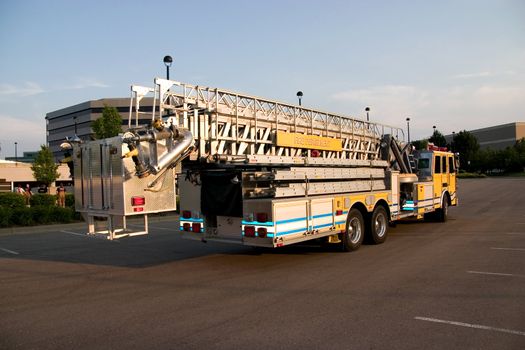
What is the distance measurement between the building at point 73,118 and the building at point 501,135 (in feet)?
268

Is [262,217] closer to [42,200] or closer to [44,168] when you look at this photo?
[42,200]

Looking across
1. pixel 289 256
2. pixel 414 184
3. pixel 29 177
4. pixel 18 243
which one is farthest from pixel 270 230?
pixel 29 177

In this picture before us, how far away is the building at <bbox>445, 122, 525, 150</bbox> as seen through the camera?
356ft

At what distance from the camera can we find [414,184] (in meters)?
12.9

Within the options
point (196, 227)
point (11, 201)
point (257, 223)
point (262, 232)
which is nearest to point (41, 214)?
point (11, 201)

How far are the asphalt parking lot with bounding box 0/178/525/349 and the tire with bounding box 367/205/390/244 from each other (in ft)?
0.97

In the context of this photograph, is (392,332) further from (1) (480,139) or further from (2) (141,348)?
(1) (480,139)

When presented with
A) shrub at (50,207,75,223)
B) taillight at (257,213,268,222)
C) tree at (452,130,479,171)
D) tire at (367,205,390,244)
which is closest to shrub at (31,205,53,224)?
shrub at (50,207,75,223)

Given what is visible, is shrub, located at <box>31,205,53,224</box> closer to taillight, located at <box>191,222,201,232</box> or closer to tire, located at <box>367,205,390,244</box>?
taillight, located at <box>191,222,201,232</box>

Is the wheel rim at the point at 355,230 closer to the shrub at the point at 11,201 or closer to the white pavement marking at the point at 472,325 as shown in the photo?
the white pavement marking at the point at 472,325

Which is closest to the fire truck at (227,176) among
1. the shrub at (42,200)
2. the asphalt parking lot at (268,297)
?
the asphalt parking lot at (268,297)

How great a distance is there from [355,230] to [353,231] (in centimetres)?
7

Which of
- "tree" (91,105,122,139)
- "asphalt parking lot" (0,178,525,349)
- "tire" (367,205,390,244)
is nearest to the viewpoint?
"asphalt parking lot" (0,178,525,349)

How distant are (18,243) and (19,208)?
411cm
